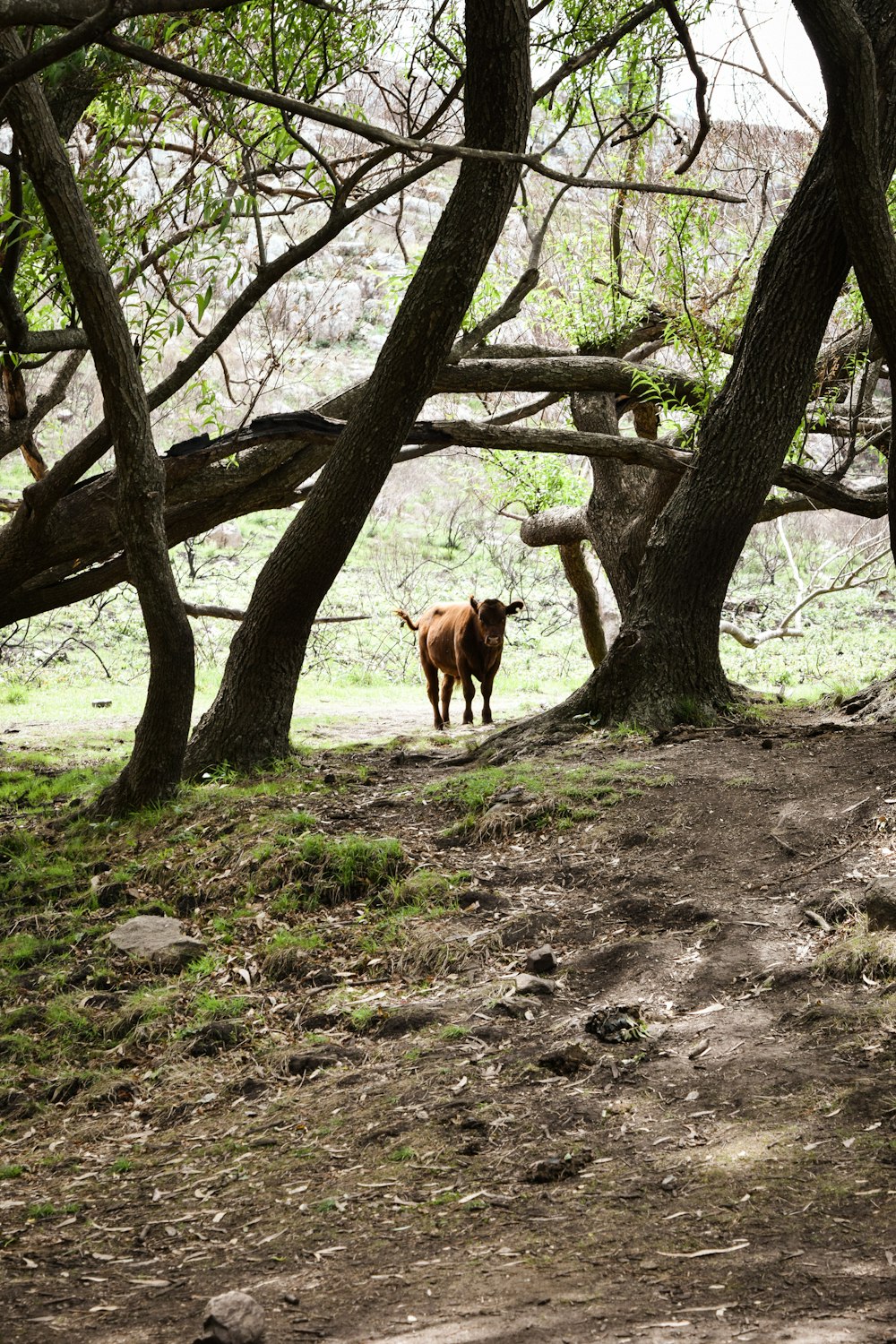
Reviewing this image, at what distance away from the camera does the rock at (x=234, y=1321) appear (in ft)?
8.31

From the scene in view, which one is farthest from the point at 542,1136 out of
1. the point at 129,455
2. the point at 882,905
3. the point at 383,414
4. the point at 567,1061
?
the point at 383,414

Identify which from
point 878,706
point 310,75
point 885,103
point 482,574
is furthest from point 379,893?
point 482,574

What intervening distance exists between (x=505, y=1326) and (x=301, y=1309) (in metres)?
0.57

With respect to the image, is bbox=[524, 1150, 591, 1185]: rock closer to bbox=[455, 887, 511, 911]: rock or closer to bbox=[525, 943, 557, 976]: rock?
bbox=[525, 943, 557, 976]: rock

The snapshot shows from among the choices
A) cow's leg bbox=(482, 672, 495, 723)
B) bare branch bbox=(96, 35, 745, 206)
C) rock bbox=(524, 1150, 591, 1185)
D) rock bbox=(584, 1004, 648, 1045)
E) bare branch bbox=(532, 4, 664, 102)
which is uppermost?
bare branch bbox=(532, 4, 664, 102)

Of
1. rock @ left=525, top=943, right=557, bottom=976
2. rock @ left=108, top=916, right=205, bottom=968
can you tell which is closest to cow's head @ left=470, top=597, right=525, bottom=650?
rock @ left=108, top=916, right=205, bottom=968

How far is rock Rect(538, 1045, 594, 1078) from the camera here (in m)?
4.11

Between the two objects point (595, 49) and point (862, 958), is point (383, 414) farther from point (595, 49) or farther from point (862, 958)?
point (862, 958)

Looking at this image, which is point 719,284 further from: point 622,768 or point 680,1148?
point 680,1148

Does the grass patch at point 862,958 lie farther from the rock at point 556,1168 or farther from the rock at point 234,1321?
the rock at point 234,1321

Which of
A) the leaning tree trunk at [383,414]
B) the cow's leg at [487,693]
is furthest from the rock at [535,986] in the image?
the cow's leg at [487,693]

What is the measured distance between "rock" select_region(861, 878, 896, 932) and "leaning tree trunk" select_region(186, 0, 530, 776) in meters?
4.52

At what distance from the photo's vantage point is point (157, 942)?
19.6 feet

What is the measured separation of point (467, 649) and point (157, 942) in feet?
21.6
